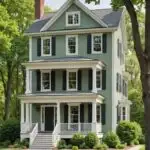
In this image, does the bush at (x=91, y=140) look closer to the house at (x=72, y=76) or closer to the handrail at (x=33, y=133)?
the house at (x=72, y=76)

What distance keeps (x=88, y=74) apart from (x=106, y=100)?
259 cm

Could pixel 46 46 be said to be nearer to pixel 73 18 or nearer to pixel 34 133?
pixel 73 18

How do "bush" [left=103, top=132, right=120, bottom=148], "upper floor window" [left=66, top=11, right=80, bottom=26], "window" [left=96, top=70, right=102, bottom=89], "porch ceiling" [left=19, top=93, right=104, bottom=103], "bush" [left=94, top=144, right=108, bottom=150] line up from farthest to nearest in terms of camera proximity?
"upper floor window" [left=66, top=11, right=80, bottom=26]
"window" [left=96, top=70, right=102, bottom=89]
"porch ceiling" [left=19, top=93, right=104, bottom=103]
"bush" [left=103, top=132, right=120, bottom=148]
"bush" [left=94, top=144, right=108, bottom=150]

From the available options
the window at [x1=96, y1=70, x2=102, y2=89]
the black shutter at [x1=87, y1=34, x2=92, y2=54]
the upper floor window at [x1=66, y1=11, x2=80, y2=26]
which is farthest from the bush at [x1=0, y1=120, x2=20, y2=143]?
the upper floor window at [x1=66, y1=11, x2=80, y2=26]

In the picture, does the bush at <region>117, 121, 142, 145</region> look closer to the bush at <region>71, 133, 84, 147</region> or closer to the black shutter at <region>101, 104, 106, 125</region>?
the black shutter at <region>101, 104, 106, 125</region>

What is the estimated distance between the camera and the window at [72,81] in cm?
3800

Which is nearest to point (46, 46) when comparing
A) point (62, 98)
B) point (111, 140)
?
point (62, 98)

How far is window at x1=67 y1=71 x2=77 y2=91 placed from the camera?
38000 mm

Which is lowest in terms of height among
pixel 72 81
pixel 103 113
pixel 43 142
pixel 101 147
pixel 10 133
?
pixel 101 147

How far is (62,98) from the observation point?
3619 cm

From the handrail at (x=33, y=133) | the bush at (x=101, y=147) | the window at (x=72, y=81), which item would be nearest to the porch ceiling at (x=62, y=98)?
the window at (x=72, y=81)

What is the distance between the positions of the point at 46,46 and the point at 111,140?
10.7m

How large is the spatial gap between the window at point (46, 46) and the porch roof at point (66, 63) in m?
1.42

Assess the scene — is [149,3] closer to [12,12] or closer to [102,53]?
[102,53]
